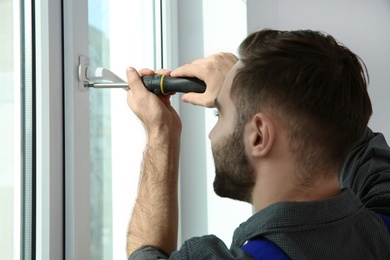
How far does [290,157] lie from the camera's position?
2.57ft

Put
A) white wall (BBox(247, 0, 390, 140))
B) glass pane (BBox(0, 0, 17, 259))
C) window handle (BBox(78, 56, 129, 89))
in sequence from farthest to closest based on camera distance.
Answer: white wall (BBox(247, 0, 390, 140))
window handle (BBox(78, 56, 129, 89))
glass pane (BBox(0, 0, 17, 259))

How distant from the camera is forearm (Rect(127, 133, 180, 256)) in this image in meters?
0.88

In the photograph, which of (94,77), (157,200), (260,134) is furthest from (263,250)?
(94,77)

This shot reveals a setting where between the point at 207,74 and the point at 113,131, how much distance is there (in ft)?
1.16

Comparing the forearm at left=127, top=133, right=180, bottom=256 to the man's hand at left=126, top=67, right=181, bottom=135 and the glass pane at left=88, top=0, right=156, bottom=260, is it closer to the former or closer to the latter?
the man's hand at left=126, top=67, right=181, bottom=135

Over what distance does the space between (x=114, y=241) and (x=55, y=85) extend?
476mm

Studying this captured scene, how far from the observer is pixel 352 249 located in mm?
717

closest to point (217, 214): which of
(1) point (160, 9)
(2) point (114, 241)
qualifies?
(2) point (114, 241)

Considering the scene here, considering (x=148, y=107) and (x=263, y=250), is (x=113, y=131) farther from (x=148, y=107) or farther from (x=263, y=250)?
(x=263, y=250)

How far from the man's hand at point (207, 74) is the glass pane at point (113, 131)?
22 cm

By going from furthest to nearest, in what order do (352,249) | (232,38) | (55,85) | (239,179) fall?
(232,38)
(55,85)
(239,179)
(352,249)

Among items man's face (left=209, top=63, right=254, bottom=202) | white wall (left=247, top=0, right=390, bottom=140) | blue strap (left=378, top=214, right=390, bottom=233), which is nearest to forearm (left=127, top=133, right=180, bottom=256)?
man's face (left=209, top=63, right=254, bottom=202)

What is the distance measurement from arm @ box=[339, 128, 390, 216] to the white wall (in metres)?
0.95

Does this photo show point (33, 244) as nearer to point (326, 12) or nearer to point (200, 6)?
point (200, 6)
